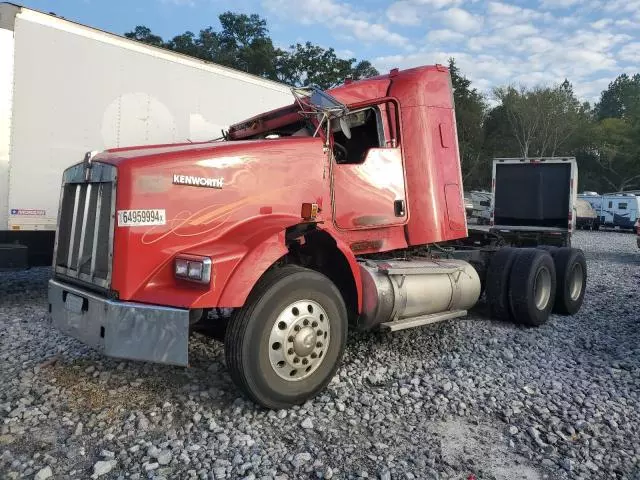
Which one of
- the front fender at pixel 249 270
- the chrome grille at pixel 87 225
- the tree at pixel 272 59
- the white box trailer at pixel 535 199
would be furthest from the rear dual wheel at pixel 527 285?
the tree at pixel 272 59

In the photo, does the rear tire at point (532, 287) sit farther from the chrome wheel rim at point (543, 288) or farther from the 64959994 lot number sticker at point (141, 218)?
the 64959994 lot number sticker at point (141, 218)

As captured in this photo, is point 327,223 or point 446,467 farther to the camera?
point 327,223

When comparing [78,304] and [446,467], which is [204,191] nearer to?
[78,304]

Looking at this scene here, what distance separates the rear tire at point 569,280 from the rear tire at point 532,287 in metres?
0.27

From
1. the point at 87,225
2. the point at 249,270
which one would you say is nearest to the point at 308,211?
the point at 249,270

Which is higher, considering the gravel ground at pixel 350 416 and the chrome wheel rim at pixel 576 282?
the chrome wheel rim at pixel 576 282

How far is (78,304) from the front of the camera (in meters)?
4.03

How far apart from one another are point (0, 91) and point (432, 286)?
5684 mm

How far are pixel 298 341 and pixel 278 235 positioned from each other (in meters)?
0.83

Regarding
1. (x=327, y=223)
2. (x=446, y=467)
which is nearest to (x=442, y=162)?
(x=327, y=223)

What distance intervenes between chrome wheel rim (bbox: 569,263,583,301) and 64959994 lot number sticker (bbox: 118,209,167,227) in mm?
6193

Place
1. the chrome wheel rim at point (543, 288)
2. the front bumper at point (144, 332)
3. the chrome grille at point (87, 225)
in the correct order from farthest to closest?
the chrome wheel rim at point (543, 288)
the chrome grille at point (87, 225)
the front bumper at point (144, 332)

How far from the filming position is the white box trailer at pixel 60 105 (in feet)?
21.7

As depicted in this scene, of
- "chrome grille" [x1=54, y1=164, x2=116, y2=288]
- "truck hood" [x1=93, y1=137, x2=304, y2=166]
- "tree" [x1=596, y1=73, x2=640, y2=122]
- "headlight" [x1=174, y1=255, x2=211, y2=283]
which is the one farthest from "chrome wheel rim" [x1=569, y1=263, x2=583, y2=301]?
"tree" [x1=596, y1=73, x2=640, y2=122]
